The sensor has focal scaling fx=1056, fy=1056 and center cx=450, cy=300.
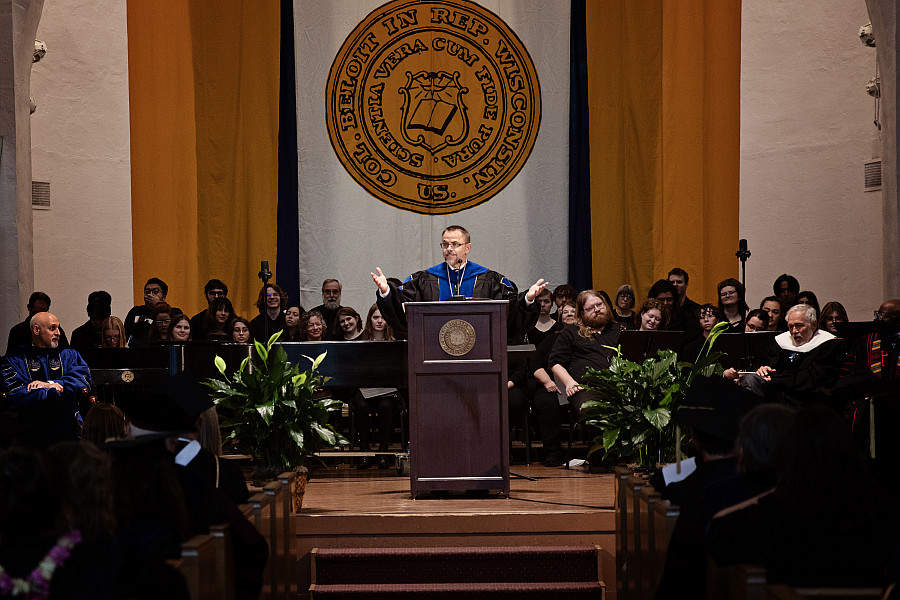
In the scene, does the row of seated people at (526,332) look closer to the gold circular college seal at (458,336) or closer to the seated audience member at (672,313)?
the seated audience member at (672,313)

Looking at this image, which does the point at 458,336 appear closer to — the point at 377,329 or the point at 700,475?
the point at 700,475

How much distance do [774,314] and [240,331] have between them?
4485 mm

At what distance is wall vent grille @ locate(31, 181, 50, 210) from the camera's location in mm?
10289

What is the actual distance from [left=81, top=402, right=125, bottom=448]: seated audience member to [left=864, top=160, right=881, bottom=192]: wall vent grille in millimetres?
8042

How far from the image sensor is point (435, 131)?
10.6 m

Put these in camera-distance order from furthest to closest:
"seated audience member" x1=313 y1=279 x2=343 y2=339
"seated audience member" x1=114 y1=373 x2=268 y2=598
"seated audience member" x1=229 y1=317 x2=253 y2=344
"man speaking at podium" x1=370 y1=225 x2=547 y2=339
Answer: "seated audience member" x1=313 y1=279 x2=343 y2=339
"seated audience member" x1=229 y1=317 x2=253 y2=344
"man speaking at podium" x1=370 y1=225 x2=547 y2=339
"seated audience member" x1=114 y1=373 x2=268 y2=598

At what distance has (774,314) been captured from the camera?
891 centimetres

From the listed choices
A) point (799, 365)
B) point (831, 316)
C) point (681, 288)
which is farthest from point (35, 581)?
point (681, 288)

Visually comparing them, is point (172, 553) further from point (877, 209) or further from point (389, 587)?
point (877, 209)

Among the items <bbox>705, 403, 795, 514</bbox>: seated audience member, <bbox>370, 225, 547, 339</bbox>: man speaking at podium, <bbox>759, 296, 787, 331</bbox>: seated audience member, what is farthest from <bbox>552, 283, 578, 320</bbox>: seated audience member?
<bbox>705, 403, 795, 514</bbox>: seated audience member

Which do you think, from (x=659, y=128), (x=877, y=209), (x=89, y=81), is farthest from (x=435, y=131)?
(x=877, y=209)

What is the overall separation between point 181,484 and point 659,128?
7.79 meters

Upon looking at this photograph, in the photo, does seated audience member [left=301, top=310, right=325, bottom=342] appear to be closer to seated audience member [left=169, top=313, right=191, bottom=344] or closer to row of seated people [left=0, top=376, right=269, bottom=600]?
seated audience member [left=169, top=313, right=191, bottom=344]

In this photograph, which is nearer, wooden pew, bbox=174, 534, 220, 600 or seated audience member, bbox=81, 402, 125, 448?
wooden pew, bbox=174, 534, 220, 600
